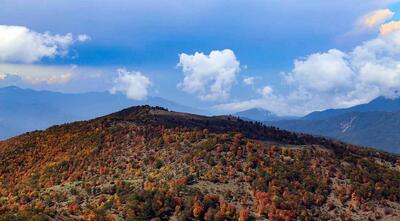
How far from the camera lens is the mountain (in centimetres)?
10038

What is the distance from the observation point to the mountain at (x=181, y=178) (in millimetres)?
100375

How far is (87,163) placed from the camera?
13338cm

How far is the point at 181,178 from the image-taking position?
367ft

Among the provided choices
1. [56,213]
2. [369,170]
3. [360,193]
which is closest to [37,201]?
[56,213]

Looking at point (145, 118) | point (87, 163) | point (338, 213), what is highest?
point (145, 118)

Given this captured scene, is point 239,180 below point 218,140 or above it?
below

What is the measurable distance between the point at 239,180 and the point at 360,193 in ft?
83.9

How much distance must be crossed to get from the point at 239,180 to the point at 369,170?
3639 cm

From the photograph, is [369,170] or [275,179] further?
[369,170]

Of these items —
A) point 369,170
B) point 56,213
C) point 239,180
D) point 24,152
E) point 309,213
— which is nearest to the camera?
point 56,213

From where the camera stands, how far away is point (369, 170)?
5079 inches

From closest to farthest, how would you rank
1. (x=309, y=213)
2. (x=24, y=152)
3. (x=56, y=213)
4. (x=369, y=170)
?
(x=56, y=213), (x=309, y=213), (x=369, y=170), (x=24, y=152)

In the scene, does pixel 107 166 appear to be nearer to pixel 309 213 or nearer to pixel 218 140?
pixel 218 140

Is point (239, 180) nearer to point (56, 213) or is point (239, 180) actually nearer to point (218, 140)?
point (218, 140)
